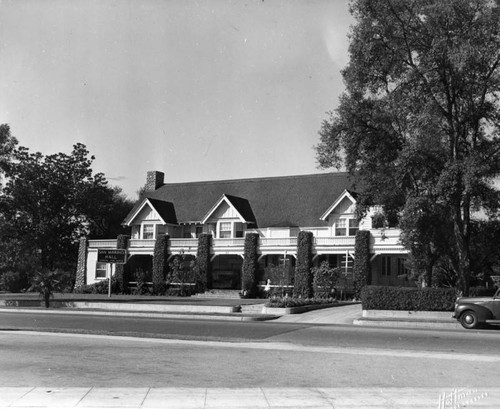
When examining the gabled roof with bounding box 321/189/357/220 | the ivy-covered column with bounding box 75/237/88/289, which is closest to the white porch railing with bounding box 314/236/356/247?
the gabled roof with bounding box 321/189/357/220

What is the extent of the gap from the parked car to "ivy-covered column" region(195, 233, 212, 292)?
26420mm

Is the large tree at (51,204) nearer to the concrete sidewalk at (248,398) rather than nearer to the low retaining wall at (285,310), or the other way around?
the low retaining wall at (285,310)

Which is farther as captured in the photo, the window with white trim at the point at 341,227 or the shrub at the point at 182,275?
the shrub at the point at 182,275

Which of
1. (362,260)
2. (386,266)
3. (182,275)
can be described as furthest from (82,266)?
(386,266)

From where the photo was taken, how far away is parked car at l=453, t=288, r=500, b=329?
21797 millimetres

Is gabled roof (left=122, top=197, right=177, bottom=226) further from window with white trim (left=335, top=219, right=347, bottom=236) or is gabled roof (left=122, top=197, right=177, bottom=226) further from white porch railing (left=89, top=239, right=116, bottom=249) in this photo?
window with white trim (left=335, top=219, right=347, bottom=236)

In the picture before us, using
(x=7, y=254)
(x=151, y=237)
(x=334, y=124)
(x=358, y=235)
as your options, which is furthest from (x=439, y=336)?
(x=7, y=254)

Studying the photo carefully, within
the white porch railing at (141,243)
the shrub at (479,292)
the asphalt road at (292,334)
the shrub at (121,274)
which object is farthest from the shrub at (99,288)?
the shrub at (479,292)

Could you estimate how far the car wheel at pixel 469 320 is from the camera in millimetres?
22094

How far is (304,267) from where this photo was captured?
43188 mm

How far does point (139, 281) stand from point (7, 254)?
39.3 ft

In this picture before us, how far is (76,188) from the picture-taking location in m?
58.8

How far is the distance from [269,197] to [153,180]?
13.6 m

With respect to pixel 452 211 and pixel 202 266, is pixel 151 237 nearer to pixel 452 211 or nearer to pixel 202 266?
pixel 202 266
